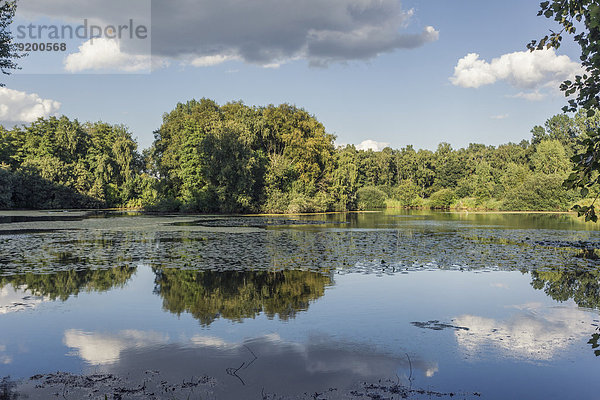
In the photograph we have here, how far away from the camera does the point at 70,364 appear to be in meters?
7.09

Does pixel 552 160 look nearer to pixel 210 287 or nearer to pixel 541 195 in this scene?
pixel 541 195

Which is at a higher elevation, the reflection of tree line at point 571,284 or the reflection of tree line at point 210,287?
the reflection of tree line at point 210,287

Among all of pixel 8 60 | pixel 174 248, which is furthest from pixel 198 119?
pixel 174 248

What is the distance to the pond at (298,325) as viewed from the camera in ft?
20.9

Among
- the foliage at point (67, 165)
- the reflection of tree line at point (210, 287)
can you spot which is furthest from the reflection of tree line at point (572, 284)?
the foliage at point (67, 165)

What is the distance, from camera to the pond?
6.38 m

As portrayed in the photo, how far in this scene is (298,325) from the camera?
932cm

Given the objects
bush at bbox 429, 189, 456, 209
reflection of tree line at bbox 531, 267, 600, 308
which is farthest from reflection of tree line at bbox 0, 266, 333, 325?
bush at bbox 429, 189, 456, 209

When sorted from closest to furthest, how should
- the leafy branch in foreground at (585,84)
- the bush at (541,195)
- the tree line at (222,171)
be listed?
the leafy branch in foreground at (585,84) < the tree line at (222,171) < the bush at (541,195)

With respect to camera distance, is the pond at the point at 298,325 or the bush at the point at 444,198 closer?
the pond at the point at 298,325

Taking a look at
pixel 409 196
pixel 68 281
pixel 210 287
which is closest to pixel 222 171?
pixel 68 281

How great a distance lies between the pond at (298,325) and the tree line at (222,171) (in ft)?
129

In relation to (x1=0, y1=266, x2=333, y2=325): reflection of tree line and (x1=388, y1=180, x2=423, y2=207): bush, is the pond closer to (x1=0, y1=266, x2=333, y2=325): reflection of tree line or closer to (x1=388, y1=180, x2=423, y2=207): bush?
(x1=0, y1=266, x2=333, y2=325): reflection of tree line

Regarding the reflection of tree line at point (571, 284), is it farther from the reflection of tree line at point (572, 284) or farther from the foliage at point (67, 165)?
the foliage at point (67, 165)
